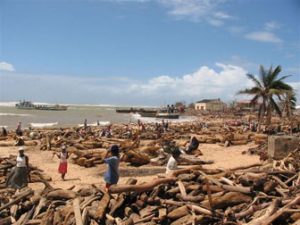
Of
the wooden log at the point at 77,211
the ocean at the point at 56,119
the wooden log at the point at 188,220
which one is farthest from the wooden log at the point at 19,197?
the ocean at the point at 56,119

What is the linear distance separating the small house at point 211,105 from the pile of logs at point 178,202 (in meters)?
115

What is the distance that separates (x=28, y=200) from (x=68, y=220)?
181cm

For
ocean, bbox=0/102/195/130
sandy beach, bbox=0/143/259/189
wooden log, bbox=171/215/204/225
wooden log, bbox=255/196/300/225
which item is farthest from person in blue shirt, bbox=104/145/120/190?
ocean, bbox=0/102/195/130

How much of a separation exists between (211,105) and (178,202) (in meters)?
119

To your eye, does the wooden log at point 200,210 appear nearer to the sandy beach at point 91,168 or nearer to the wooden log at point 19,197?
the wooden log at point 19,197

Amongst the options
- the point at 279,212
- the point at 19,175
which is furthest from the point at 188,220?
the point at 19,175

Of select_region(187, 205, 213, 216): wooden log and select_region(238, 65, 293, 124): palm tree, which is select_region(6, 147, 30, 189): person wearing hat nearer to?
select_region(187, 205, 213, 216): wooden log

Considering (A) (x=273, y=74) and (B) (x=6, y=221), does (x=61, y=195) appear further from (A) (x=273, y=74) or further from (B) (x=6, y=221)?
(A) (x=273, y=74)

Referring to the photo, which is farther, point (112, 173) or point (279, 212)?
point (112, 173)

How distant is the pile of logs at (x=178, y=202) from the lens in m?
7.71

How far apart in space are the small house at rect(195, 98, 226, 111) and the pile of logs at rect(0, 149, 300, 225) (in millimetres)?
114802

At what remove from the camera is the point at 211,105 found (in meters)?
126

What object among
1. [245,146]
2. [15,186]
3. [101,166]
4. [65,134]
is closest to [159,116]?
[65,134]

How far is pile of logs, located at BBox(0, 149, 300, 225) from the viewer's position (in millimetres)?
7714
